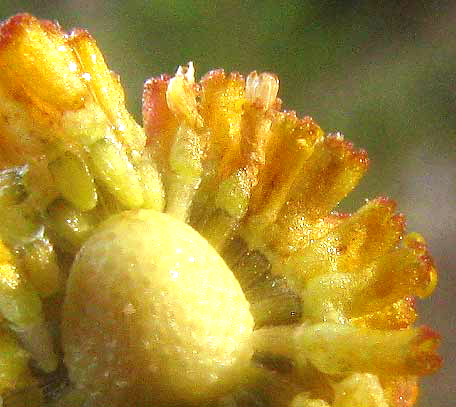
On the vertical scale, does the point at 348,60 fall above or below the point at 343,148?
above

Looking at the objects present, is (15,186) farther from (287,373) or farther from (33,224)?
(287,373)

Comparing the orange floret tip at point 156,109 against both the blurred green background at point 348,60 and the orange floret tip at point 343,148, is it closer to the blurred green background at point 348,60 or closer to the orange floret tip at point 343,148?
the orange floret tip at point 343,148

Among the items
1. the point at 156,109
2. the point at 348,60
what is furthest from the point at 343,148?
the point at 348,60

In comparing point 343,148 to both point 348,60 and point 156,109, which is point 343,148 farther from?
point 348,60

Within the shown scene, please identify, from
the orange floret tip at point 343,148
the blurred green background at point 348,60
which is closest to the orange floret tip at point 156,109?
the orange floret tip at point 343,148

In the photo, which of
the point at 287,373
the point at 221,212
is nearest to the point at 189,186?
the point at 221,212

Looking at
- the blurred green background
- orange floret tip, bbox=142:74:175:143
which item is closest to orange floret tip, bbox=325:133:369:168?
orange floret tip, bbox=142:74:175:143

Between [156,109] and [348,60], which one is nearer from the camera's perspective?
[156,109]

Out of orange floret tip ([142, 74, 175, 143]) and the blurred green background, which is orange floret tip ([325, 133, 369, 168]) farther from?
the blurred green background

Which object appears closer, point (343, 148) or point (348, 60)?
point (343, 148)
